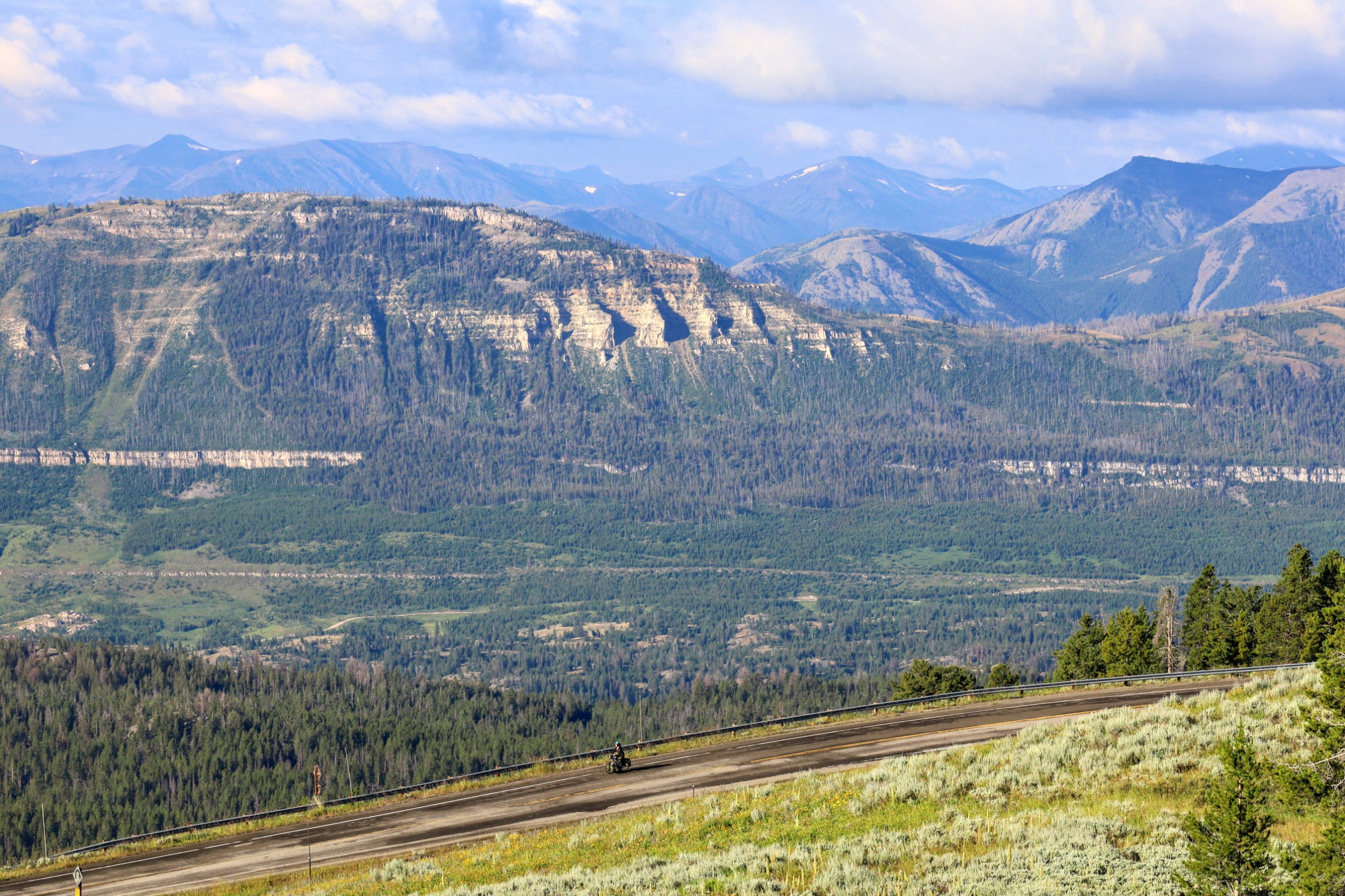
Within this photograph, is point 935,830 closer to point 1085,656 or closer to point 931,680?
point 931,680

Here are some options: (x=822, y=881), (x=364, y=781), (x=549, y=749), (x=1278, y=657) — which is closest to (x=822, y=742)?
(x=822, y=881)

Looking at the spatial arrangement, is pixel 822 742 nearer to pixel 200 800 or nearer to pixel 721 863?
pixel 721 863

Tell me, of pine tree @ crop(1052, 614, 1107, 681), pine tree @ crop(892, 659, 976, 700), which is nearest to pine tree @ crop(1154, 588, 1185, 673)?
pine tree @ crop(1052, 614, 1107, 681)

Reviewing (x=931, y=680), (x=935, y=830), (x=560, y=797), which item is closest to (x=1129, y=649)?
(x=931, y=680)

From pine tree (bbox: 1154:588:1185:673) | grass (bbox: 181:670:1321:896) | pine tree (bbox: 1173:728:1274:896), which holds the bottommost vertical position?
pine tree (bbox: 1154:588:1185:673)

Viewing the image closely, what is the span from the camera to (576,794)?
279ft

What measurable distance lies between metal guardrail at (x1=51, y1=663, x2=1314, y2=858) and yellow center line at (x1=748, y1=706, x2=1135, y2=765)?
28.0ft

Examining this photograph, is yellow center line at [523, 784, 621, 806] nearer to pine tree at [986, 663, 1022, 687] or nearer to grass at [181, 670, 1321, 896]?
grass at [181, 670, 1321, 896]

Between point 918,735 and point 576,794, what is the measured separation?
922 inches

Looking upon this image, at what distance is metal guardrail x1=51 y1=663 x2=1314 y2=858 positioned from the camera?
90562 mm

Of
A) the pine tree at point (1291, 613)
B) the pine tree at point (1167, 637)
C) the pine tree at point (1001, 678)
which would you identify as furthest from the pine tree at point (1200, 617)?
A: the pine tree at point (1001, 678)

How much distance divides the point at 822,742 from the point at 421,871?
34.3 metres

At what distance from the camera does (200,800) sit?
19388 centimetres

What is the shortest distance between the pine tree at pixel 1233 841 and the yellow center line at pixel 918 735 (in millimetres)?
45978
